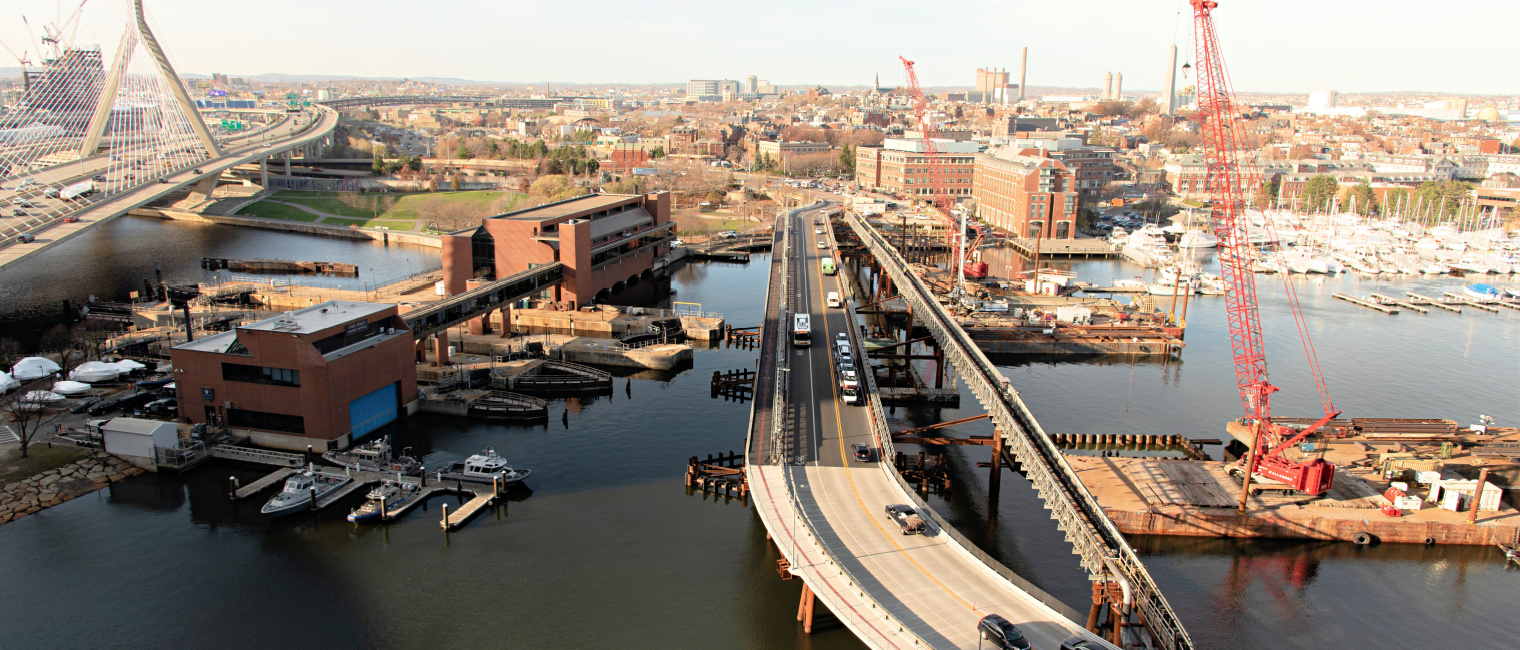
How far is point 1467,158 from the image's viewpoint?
138500mm

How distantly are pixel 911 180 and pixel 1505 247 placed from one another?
68.1 metres

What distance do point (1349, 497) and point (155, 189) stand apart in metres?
81.5

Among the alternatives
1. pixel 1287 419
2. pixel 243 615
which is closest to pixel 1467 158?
pixel 1287 419

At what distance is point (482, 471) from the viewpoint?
34.4 m

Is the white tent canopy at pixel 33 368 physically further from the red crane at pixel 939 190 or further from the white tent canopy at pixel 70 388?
the red crane at pixel 939 190

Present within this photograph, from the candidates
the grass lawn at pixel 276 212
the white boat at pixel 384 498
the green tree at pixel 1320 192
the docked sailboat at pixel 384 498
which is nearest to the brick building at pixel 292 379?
the white boat at pixel 384 498

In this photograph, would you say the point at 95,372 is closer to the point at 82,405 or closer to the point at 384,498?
the point at 82,405

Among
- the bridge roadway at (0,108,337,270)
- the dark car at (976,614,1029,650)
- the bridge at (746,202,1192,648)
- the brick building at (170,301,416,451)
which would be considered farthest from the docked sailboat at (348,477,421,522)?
the bridge roadway at (0,108,337,270)

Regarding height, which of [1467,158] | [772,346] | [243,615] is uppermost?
[1467,158]

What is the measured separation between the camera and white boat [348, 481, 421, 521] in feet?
102

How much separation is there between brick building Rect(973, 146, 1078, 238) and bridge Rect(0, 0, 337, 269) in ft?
280

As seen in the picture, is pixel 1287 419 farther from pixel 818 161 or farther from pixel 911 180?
pixel 818 161

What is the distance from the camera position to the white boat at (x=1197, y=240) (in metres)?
89.2

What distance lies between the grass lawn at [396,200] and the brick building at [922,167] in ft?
177
